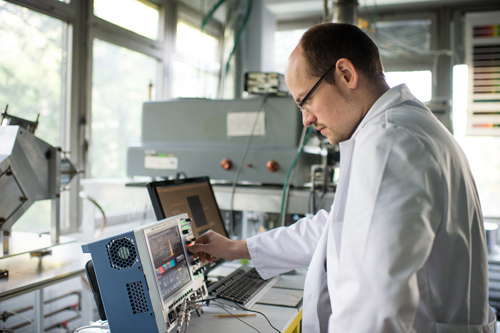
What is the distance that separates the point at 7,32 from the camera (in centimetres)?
246

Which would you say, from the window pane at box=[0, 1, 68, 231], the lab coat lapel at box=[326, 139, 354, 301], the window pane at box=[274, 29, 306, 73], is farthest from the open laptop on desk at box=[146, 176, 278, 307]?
the window pane at box=[274, 29, 306, 73]

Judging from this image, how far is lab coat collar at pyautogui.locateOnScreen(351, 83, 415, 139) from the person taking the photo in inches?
37.1

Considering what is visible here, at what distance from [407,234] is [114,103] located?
3000 millimetres

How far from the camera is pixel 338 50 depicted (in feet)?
3.21

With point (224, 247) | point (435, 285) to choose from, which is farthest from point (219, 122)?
point (435, 285)

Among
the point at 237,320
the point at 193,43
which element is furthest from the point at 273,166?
the point at 193,43

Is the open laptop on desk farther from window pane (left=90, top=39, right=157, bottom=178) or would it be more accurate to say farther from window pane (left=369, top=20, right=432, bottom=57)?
window pane (left=369, top=20, right=432, bottom=57)

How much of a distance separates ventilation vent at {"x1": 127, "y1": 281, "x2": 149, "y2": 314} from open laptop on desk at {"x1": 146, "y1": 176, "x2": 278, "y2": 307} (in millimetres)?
386

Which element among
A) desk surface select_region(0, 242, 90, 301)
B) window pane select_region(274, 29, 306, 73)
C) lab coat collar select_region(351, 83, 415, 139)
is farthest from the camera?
window pane select_region(274, 29, 306, 73)

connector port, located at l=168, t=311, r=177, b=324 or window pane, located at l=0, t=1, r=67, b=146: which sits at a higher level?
window pane, located at l=0, t=1, r=67, b=146

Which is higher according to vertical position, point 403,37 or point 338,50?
point 403,37

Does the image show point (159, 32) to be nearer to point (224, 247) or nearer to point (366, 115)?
point (224, 247)

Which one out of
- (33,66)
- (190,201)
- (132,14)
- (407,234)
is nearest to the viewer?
(407,234)

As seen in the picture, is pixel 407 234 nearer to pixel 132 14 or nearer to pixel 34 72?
pixel 34 72
